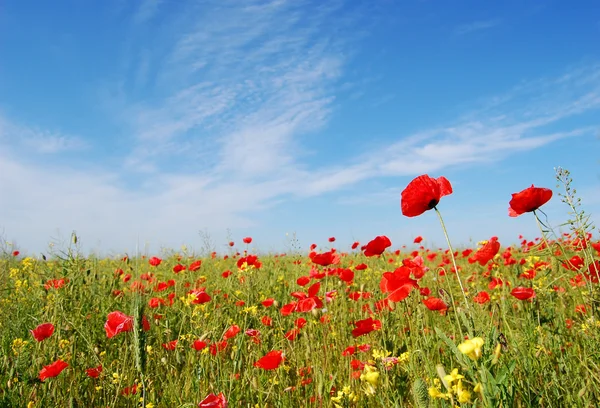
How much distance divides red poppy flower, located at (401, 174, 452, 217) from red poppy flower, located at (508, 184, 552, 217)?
1.17 feet

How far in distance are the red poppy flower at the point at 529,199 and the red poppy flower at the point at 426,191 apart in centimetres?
36

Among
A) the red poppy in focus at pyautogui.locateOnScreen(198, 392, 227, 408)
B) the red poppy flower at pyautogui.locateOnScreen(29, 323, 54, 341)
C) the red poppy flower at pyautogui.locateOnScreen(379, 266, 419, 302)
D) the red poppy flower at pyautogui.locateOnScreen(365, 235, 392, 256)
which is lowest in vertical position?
the red poppy in focus at pyautogui.locateOnScreen(198, 392, 227, 408)

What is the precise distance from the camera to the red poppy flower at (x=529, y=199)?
70.4 inches

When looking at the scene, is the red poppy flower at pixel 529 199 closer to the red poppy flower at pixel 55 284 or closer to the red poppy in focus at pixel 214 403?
the red poppy in focus at pixel 214 403

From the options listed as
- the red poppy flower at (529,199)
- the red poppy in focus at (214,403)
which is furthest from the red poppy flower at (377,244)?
the red poppy in focus at (214,403)

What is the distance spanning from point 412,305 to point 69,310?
2495mm

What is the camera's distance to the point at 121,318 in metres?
2.12

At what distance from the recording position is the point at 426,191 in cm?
171

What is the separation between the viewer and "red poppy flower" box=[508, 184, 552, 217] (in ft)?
5.87

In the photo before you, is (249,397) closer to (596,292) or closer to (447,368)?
(447,368)

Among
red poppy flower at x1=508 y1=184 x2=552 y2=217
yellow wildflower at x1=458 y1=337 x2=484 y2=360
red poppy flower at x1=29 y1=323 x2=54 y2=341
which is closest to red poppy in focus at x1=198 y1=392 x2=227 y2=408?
yellow wildflower at x1=458 y1=337 x2=484 y2=360

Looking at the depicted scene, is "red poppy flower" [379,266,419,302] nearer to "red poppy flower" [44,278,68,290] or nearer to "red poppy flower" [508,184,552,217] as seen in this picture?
"red poppy flower" [508,184,552,217]

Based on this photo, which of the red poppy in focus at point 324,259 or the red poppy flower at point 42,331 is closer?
the red poppy flower at point 42,331

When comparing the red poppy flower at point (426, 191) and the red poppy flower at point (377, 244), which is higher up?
the red poppy flower at point (426, 191)
